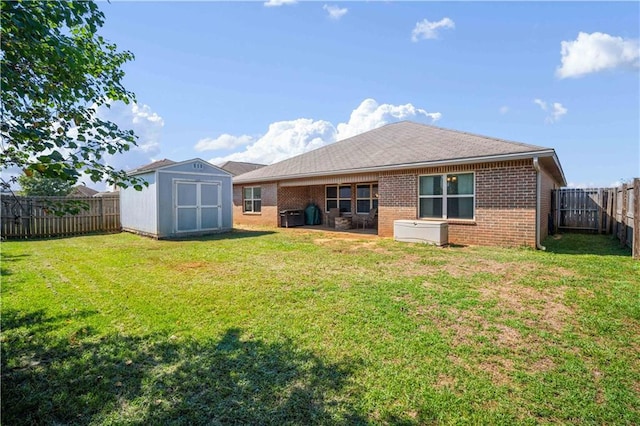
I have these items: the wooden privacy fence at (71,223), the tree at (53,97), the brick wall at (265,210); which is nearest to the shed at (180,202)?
the wooden privacy fence at (71,223)

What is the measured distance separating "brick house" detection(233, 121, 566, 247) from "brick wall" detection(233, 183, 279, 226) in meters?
0.06

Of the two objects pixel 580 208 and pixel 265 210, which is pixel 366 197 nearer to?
pixel 265 210

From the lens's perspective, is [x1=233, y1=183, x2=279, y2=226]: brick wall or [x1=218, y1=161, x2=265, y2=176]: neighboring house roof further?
[x1=218, y1=161, x2=265, y2=176]: neighboring house roof

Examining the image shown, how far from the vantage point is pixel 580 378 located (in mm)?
2801

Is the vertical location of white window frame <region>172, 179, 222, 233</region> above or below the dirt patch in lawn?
above

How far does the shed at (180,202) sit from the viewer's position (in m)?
12.4

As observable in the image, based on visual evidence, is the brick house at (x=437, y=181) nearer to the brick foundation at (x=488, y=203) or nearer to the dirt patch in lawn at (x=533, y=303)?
the brick foundation at (x=488, y=203)

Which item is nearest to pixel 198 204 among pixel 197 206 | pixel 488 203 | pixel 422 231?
pixel 197 206

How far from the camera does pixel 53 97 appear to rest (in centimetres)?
270

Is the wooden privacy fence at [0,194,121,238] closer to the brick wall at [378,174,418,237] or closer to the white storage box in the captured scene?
the brick wall at [378,174,418,237]

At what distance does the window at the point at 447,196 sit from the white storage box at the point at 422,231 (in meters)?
0.59

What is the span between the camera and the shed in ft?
40.6

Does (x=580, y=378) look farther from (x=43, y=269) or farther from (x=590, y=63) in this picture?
(x=590, y=63)

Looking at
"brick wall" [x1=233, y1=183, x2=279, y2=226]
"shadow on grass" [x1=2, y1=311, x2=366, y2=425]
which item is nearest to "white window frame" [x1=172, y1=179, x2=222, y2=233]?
"brick wall" [x1=233, y1=183, x2=279, y2=226]
